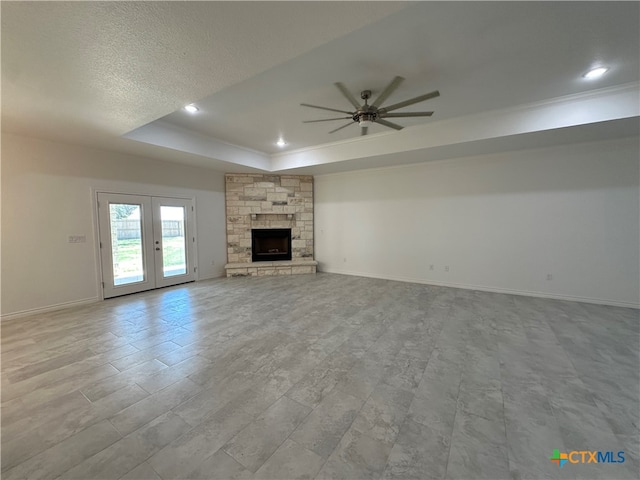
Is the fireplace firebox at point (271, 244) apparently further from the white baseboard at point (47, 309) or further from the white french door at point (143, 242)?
the white baseboard at point (47, 309)

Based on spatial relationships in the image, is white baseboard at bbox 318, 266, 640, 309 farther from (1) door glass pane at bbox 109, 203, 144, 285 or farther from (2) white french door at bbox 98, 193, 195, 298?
(1) door glass pane at bbox 109, 203, 144, 285

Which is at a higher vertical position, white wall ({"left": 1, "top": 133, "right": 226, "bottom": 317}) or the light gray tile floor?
white wall ({"left": 1, "top": 133, "right": 226, "bottom": 317})

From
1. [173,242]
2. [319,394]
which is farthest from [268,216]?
[319,394]

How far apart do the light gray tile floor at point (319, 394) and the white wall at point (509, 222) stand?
889 mm

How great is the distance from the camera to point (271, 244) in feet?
24.1

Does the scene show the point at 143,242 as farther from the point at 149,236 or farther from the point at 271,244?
the point at 271,244

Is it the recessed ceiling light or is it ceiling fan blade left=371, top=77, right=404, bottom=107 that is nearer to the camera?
ceiling fan blade left=371, top=77, right=404, bottom=107

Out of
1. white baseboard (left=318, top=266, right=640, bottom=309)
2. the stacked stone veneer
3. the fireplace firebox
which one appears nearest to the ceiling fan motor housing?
white baseboard (left=318, top=266, right=640, bottom=309)

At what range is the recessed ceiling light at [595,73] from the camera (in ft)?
9.37

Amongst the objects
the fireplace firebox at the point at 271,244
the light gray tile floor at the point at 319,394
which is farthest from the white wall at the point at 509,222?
the fireplace firebox at the point at 271,244

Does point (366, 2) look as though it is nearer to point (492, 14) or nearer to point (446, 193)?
point (492, 14)

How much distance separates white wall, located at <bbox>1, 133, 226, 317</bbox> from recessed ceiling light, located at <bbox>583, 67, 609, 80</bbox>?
7.01 metres

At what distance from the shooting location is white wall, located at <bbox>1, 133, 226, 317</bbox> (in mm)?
3812

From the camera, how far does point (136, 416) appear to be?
74.8 inches
